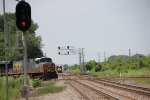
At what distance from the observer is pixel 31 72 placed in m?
50.9

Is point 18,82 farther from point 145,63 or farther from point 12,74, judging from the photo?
point 145,63

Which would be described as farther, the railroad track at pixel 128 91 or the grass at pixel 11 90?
the grass at pixel 11 90

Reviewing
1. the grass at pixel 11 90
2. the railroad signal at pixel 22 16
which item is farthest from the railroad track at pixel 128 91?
the railroad signal at pixel 22 16

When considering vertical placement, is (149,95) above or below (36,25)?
below

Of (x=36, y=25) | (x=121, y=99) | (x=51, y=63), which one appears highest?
(x=36, y=25)

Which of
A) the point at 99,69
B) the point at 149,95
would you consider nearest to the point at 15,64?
the point at 149,95

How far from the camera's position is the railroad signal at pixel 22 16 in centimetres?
1052

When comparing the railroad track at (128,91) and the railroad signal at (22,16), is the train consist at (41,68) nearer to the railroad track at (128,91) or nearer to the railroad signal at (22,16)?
the railroad track at (128,91)

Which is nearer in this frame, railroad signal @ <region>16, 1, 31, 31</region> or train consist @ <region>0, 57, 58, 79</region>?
railroad signal @ <region>16, 1, 31, 31</region>

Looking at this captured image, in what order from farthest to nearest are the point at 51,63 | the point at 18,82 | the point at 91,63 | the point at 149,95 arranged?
the point at 91,63, the point at 51,63, the point at 18,82, the point at 149,95

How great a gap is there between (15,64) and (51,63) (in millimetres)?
7942

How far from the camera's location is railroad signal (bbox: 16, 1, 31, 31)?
1052 cm

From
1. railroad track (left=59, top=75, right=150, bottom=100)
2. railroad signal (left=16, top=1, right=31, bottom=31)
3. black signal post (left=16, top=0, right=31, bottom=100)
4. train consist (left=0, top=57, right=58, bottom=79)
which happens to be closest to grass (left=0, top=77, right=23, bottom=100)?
railroad track (left=59, top=75, right=150, bottom=100)

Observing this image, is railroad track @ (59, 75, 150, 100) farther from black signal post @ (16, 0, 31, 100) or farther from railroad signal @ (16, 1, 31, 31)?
railroad signal @ (16, 1, 31, 31)
